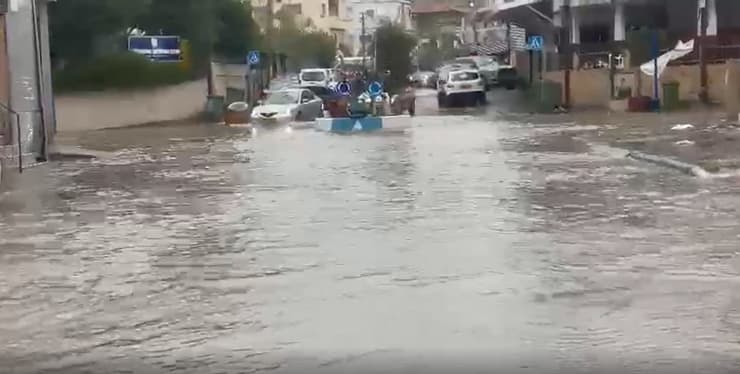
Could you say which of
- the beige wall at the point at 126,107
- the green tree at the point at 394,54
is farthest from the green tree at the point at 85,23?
the green tree at the point at 394,54

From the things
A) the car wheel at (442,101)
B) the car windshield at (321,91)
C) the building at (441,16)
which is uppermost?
the building at (441,16)

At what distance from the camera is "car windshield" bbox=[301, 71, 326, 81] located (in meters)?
60.2

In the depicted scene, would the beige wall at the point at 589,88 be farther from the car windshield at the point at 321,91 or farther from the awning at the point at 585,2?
the car windshield at the point at 321,91

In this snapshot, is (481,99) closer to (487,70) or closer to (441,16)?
(487,70)

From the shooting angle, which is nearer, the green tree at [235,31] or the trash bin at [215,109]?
the trash bin at [215,109]

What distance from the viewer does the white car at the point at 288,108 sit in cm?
4041

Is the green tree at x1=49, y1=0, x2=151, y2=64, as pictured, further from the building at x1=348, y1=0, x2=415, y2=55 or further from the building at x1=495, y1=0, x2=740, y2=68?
the building at x1=348, y1=0, x2=415, y2=55

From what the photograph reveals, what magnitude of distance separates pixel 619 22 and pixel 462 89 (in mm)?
7234

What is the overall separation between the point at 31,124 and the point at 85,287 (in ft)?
52.9

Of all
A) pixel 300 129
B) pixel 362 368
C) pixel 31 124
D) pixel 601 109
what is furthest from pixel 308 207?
pixel 601 109

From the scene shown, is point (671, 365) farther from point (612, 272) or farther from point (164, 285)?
point (164, 285)

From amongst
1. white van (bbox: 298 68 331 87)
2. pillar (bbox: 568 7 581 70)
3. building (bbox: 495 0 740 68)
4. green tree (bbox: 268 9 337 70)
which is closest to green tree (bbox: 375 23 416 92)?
white van (bbox: 298 68 331 87)

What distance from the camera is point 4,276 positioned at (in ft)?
38.7

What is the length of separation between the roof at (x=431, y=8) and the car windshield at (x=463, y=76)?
231 ft
